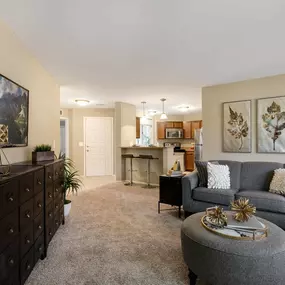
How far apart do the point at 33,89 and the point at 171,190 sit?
8.44 ft

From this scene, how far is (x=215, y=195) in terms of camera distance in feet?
10.3

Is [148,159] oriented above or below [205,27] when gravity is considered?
below

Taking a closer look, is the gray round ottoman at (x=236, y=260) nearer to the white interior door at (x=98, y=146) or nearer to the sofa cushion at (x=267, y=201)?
the sofa cushion at (x=267, y=201)

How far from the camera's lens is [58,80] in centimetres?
392

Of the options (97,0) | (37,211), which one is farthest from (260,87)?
(37,211)

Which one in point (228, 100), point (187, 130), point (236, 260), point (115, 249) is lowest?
point (115, 249)

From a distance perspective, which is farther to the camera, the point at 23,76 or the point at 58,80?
the point at 58,80

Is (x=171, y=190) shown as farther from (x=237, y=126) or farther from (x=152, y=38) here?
(x=152, y=38)

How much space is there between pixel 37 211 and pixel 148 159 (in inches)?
161

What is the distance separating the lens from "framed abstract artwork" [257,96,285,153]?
12.0ft

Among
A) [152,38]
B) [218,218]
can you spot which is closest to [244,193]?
[218,218]

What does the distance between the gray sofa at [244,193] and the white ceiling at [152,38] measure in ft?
5.32

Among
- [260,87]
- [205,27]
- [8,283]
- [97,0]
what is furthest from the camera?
[260,87]

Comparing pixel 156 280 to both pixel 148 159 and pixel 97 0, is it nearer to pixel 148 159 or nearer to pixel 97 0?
pixel 97 0
